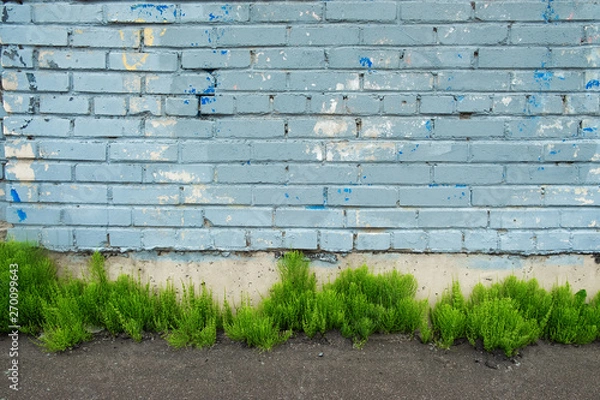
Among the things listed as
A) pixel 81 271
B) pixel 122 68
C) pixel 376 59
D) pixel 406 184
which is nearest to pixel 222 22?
pixel 122 68

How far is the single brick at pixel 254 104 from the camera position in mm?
2580

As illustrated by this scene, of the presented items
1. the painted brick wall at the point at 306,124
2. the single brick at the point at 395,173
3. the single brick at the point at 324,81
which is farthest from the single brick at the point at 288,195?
the single brick at the point at 324,81

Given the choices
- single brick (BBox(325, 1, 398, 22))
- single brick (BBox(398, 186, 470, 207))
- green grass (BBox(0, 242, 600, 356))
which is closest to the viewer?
green grass (BBox(0, 242, 600, 356))

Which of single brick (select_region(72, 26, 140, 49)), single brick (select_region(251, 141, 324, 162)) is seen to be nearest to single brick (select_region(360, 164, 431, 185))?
single brick (select_region(251, 141, 324, 162))

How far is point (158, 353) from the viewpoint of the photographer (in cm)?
239

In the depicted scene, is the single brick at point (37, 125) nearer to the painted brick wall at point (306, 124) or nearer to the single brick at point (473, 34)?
the painted brick wall at point (306, 124)

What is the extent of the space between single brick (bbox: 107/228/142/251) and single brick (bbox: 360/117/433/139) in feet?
4.44

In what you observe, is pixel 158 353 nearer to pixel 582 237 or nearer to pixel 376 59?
pixel 376 59

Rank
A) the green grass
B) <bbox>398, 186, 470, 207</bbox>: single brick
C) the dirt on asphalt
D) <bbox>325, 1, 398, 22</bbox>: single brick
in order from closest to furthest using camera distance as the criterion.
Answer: the dirt on asphalt → the green grass → <bbox>325, 1, 398, 22</bbox>: single brick → <bbox>398, 186, 470, 207</bbox>: single brick

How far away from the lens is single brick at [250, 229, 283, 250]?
105 inches

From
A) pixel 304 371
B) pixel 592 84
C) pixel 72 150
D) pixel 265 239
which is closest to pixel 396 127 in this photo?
pixel 265 239

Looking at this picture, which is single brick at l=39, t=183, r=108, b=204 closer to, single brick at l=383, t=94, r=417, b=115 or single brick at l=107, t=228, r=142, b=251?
single brick at l=107, t=228, r=142, b=251

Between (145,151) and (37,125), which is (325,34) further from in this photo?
(37,125)

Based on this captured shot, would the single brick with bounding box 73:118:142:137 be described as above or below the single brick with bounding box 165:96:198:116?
below
